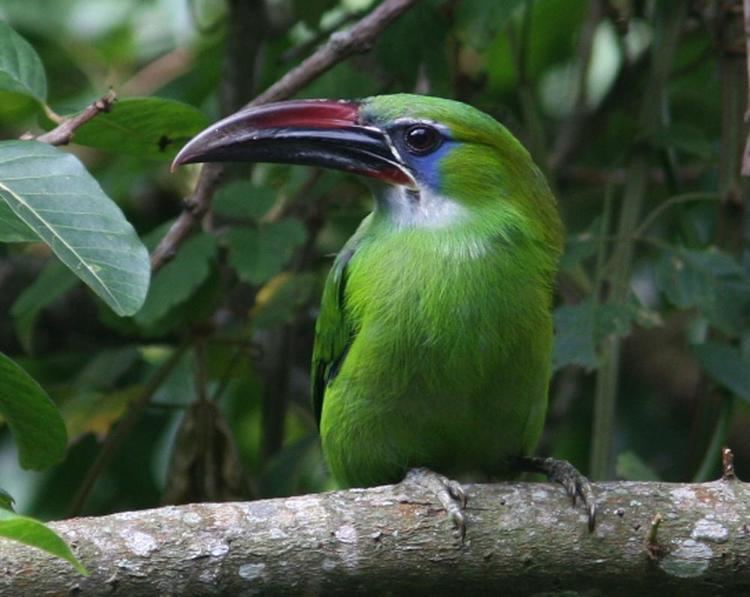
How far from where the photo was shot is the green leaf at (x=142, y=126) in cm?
343

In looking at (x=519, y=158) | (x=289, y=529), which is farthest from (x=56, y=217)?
(x=519, y=158)

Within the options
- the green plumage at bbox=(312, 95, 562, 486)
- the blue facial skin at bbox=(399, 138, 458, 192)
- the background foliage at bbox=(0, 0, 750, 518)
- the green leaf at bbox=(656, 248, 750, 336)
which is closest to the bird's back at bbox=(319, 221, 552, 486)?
the green plumage at bbox=(312, 95, 562, 486)

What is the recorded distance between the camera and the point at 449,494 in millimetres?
3145

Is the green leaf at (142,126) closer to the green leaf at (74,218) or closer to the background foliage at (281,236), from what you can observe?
the background foliage at (281,236)

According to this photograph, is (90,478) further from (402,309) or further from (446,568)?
(446,568)

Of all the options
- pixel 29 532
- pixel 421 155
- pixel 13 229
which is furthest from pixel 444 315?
pixel 29 532

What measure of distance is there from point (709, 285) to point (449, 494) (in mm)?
1261

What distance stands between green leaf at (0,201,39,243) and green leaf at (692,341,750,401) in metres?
1.97

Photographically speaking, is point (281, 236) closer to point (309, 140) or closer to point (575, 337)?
point (309, 140)

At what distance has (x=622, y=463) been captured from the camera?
13.8 ft

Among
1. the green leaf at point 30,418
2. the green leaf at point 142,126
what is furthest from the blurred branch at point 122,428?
the green leaf at point 142,126

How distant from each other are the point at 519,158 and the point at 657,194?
1.64 meters

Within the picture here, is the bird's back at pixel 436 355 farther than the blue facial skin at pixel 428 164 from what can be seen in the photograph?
No

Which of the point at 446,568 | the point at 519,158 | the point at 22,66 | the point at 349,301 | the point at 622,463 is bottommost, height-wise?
the point at 622,463
